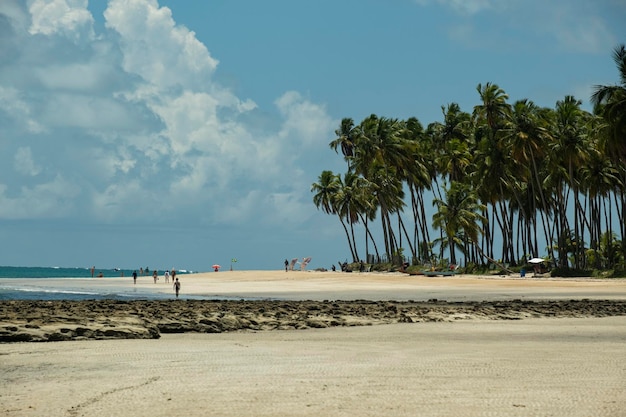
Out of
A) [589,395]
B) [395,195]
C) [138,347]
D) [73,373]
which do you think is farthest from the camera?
[395,195]

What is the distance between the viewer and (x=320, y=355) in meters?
12.8

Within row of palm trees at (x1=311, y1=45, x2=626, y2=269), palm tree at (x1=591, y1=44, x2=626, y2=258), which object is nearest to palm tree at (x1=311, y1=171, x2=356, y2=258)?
row of palm trees at (x1=311, y1=45, x2=626, y2=269)

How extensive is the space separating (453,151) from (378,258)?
71.8 feet

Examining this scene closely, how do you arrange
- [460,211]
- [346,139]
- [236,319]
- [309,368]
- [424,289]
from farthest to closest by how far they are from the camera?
[346,139]
[460,211]
[424,289]
[236,319]
[309,368]

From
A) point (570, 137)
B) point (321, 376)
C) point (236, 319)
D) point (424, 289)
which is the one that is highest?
point (570, 137)

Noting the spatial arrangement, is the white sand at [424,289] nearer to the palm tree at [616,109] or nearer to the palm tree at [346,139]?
the palm tree at [616,109]

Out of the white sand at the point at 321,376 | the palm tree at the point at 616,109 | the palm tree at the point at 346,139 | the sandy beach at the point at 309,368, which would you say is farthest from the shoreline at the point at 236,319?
the palm tree at the point at 346,139

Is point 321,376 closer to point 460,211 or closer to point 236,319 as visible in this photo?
point 236,319

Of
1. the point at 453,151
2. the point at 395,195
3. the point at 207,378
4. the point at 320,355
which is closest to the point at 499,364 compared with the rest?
the point at 320,355

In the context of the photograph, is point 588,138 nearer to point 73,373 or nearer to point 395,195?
point 395,195

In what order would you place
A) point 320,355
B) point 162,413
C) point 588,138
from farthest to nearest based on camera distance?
point 588,138, point 320,355, point 162,413

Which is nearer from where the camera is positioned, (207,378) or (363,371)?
(207,378)

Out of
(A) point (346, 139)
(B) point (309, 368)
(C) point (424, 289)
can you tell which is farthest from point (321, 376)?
(A) point (346, 139)

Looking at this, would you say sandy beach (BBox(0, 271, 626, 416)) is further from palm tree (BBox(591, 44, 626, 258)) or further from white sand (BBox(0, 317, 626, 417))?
palm tree (BBox(591, 44, 626, 258))
